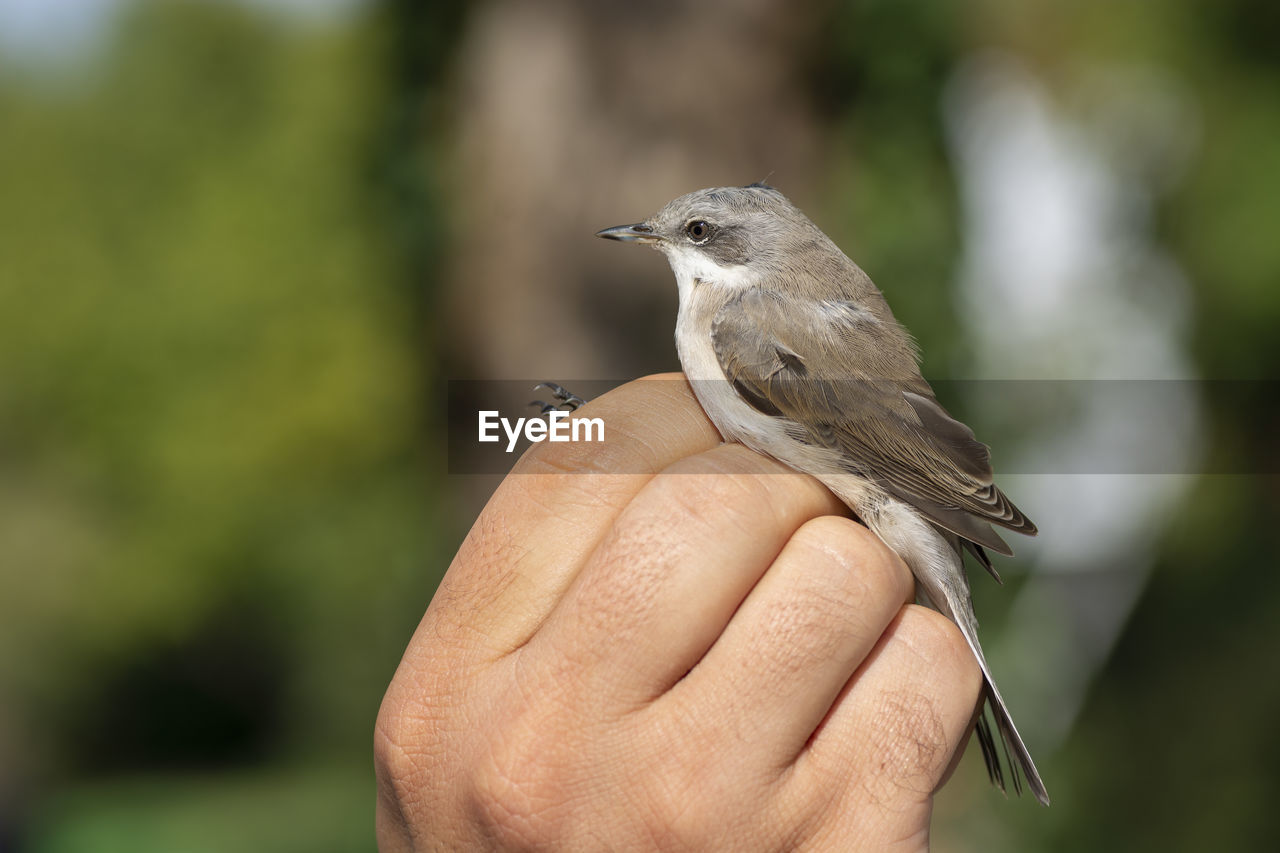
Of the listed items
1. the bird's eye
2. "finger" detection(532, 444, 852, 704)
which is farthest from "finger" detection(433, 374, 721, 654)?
the bird's eye

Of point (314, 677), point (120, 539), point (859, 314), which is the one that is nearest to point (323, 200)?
point (120, 539)

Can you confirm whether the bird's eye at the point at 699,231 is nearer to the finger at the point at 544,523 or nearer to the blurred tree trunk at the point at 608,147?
the finger at the point at 544,523

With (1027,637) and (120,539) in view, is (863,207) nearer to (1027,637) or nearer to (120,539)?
(1027,637)

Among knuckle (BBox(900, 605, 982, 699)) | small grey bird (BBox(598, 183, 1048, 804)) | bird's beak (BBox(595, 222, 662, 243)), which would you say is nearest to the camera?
knuckle (BBox(900, 605, 982, 699))

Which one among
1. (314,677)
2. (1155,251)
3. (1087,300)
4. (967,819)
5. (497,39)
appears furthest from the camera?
(314,677)

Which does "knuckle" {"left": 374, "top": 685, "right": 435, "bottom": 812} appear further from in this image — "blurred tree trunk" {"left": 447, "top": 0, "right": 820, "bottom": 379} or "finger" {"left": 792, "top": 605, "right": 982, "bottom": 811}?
"blurred tree trunk" {"left": 447, "top": 0, "right": 820, "bottom": 379}

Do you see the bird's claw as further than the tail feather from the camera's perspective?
Yes

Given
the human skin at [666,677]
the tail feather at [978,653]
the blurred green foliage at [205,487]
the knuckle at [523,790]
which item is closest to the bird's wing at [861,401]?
the tail feather at [978,653]
